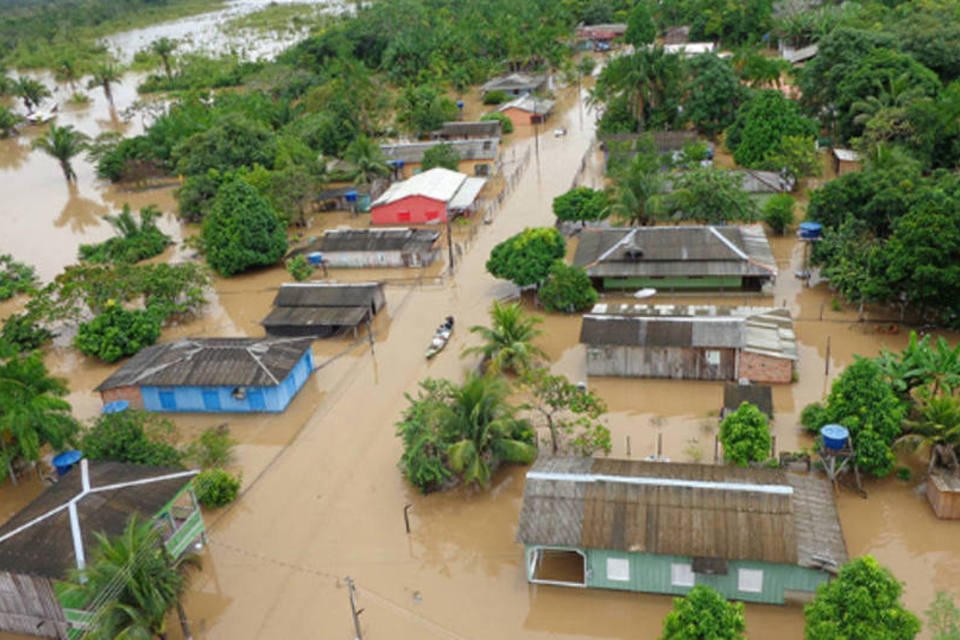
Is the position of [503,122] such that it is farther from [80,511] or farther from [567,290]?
[80,511]

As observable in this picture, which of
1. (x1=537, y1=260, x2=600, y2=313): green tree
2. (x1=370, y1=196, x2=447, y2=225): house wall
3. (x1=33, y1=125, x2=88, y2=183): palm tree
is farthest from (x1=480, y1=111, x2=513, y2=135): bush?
(x1=537, y1=260, x2=600, y2=313): green tree

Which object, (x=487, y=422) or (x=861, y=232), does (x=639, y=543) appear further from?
(x=861, y=232)

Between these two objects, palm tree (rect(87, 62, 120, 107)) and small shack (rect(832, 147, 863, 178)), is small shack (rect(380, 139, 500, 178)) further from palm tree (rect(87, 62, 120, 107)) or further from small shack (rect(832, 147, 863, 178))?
palm tree (rect(87, 62, 120, 107))

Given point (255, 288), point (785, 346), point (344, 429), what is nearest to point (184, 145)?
point (255, 288)

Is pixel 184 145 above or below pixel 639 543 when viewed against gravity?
above

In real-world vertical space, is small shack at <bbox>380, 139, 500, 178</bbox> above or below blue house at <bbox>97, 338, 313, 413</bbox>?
above

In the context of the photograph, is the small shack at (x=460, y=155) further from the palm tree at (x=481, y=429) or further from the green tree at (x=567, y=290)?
the palm tree at (x=481, y=429)
